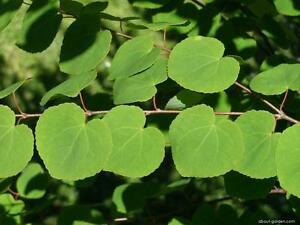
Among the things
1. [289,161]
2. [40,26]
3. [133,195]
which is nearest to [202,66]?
[289,161]

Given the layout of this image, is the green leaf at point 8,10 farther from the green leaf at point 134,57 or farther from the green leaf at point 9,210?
the green leaf at point 9,210

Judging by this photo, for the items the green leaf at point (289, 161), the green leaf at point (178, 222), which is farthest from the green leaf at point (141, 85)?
the green leaf at point (178, 222)

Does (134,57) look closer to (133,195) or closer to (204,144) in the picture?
(204,144)

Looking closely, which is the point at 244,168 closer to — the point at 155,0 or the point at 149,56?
the point at 149,56

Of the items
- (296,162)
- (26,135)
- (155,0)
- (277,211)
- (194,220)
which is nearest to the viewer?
(296,162)

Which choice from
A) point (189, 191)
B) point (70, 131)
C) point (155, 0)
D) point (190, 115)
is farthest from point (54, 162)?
point (189, 191)

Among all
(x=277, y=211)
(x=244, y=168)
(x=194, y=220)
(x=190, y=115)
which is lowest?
(x=277, y=211)

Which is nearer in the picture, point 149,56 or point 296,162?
point 296,162

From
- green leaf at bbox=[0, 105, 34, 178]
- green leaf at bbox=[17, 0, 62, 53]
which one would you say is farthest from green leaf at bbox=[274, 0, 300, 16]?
green leaf at bbox=[0, 105, 34, 178]
